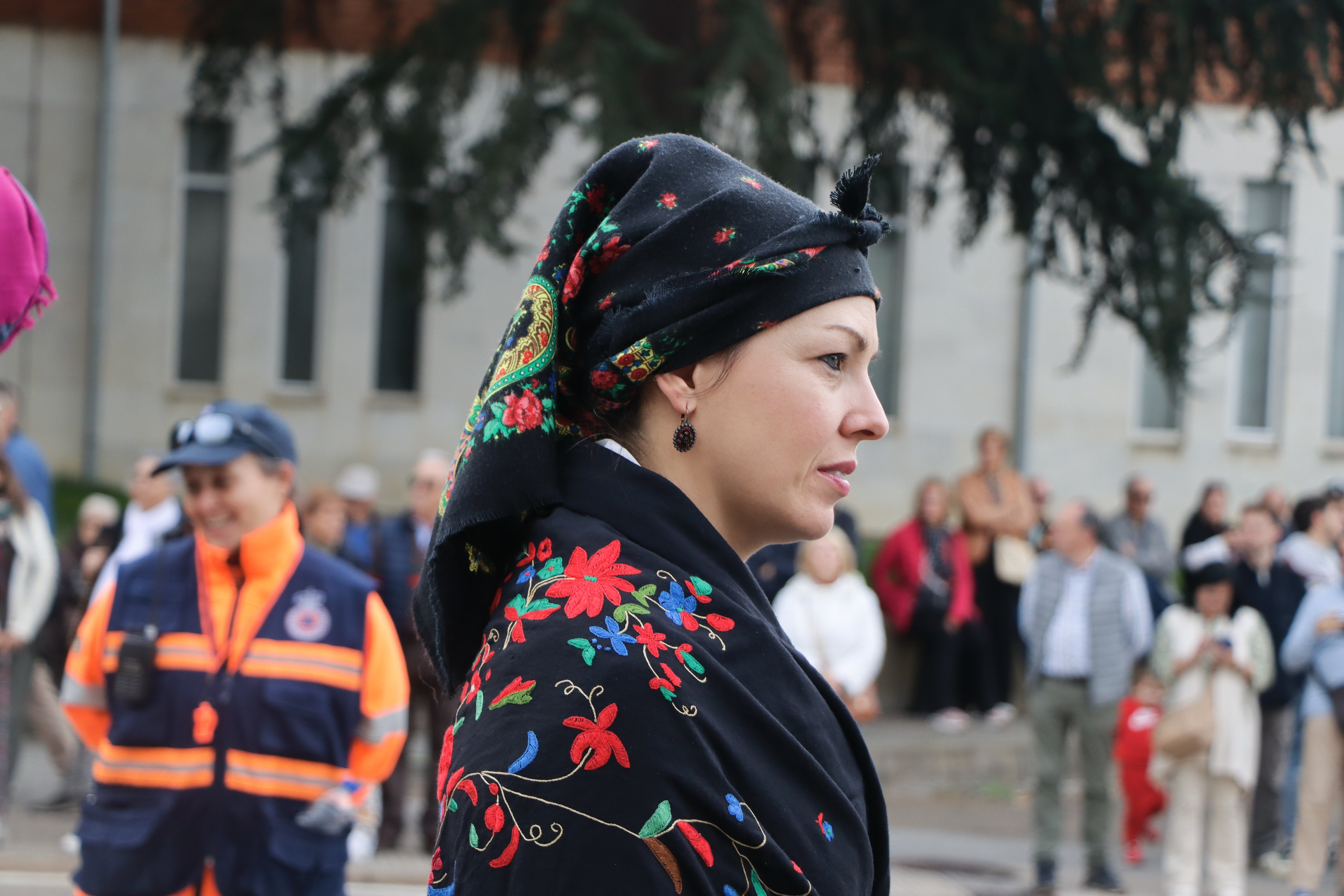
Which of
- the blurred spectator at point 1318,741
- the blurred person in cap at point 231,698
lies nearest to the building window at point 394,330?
the blurred spectator at point 1318,741

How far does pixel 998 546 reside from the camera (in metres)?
12.8

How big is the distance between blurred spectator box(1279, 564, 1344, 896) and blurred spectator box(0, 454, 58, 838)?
6654 mm

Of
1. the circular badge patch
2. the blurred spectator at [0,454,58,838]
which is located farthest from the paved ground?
the circular badge patch

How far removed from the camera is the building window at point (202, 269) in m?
17.4

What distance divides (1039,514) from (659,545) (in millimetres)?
12173

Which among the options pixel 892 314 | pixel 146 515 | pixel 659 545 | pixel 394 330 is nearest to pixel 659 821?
pixel 659 545

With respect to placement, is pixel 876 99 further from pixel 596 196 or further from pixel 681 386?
pixel 681 386

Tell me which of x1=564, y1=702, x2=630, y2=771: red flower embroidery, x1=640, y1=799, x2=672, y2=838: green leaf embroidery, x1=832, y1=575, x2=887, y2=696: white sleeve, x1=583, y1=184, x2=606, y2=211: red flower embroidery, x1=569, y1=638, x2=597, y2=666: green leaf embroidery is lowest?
x1=832, y1=575, x2=887, y2=696: white sleeve

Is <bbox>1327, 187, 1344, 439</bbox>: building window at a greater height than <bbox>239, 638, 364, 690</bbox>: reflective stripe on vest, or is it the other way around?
<bbox>1327, 187, 1344, 439</bbox>: building window

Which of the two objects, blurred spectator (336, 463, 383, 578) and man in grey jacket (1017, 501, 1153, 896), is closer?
man in grey jacket (1017, 501, 1153, 896)

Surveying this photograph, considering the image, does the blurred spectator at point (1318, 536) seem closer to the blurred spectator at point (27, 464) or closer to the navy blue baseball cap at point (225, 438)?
the navy blue baseball cap at point (225, 438)

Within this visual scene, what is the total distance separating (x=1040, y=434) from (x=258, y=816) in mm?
15804

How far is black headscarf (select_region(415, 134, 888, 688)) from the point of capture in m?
1.73

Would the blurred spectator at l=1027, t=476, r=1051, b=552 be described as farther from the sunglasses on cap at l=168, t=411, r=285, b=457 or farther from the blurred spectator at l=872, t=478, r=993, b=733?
the sunglasses on cap at l=168, t=411, r=285, b=457
